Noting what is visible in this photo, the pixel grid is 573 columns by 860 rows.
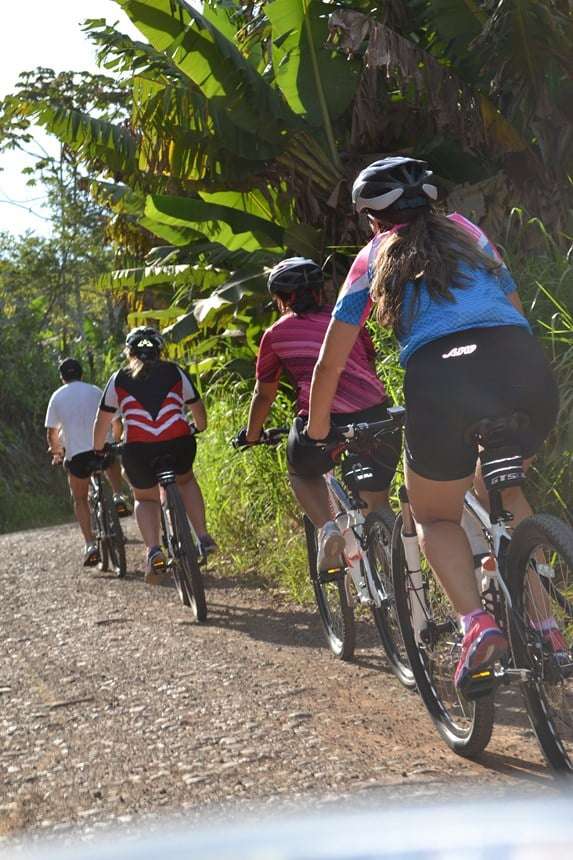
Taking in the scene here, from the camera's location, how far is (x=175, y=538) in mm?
8734

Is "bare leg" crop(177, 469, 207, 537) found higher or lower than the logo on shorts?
lower

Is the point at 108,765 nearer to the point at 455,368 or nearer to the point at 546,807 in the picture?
the point at 455,368

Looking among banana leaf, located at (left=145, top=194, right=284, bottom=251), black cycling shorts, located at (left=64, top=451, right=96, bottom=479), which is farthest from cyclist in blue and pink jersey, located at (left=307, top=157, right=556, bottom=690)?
black cycling shorts, located at (left=64, top=451, right=96, bottom=479)

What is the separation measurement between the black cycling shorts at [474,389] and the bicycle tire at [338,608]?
7.65 feet

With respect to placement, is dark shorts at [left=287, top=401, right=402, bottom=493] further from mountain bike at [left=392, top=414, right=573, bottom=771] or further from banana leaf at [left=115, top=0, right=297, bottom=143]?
banana leaf at [left=115, top=0, right=297, bottom=143]

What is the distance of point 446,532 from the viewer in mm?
4234

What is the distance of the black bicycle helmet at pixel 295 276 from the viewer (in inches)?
256

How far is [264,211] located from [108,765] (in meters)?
7.95

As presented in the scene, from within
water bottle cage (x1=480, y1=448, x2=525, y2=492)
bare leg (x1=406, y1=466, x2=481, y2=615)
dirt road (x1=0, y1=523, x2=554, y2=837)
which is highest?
water bottle cage (x1=480, y1=448, x2=525, y2=492)

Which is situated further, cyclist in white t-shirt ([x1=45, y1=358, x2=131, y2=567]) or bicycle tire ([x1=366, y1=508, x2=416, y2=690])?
cyclist in white t-shirt ([x1=45, y1=358, x2=131, y2=567])

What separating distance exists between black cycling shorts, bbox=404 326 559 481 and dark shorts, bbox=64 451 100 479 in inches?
337

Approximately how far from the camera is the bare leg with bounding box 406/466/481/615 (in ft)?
13.6

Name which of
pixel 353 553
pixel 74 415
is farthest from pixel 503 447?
pixel 74 415

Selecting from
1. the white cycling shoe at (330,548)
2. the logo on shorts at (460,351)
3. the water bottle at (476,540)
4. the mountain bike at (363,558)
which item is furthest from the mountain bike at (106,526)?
the logo on shorts at (460,351)
